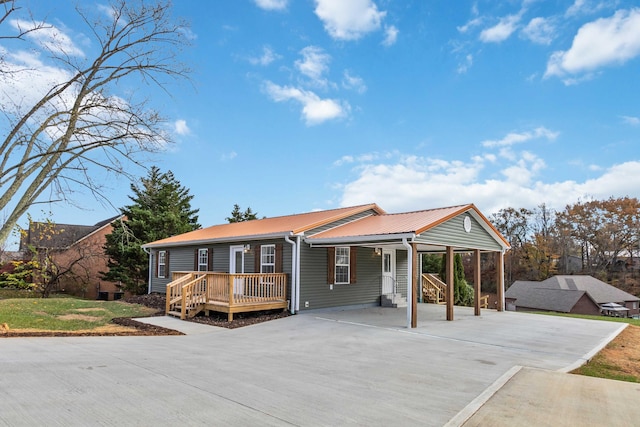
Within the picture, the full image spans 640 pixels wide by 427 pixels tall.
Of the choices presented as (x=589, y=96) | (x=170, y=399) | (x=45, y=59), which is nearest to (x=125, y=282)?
(x=45, y=59)

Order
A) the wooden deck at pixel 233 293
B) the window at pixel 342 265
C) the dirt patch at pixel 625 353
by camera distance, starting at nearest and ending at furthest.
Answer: the dirt patch at pixel 625 353 < the wooden deck at pixel 233 293 < the window at pixel 342 265

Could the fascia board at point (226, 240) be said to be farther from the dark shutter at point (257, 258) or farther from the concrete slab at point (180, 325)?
the concrete slab at point (180, 325)

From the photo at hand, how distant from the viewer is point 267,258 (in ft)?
45.6

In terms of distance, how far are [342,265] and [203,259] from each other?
6.65 meters

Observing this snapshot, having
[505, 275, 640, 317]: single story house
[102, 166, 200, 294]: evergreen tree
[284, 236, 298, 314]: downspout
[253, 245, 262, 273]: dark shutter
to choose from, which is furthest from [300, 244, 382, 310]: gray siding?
[505, 275, 640, 317]: single story house

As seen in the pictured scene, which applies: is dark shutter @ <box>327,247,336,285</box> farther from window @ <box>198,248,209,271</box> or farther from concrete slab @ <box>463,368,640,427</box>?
concrete slab @ <box>463,368,640,427</box>

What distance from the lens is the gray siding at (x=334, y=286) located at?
12.9 metres

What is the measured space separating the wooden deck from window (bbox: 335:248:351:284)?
2051 mm

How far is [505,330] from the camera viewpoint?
10312mm

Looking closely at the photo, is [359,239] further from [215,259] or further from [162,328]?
[215,259]

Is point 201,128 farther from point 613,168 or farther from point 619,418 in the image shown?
point 613,168

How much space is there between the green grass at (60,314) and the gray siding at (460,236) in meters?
9.66

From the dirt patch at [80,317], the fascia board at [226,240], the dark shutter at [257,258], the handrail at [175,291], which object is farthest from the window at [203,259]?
the dirt patch at [80,317]

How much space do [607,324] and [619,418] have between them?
9.50m
